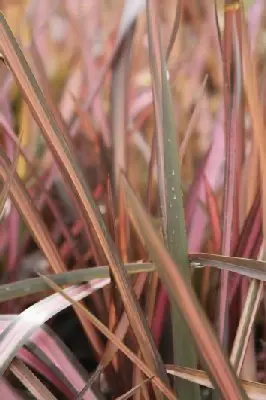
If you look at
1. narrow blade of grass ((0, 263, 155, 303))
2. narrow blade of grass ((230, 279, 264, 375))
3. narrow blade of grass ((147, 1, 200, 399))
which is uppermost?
narrow blade of grass ((147, 1, 200, 399))

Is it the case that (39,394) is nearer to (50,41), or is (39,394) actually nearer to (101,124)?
(101,124)

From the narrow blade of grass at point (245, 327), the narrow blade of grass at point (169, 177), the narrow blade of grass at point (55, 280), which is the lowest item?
the narrow blade of grass at point (245, 327)

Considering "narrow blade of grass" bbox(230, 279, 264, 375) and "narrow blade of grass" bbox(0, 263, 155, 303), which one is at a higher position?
"narrow blade of grass" bbox(0, 263, 155, 303)

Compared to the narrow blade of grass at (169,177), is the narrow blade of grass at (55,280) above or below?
below

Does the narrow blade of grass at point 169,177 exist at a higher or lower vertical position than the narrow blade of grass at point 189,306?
higher

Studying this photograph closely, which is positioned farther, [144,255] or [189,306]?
[144,255]

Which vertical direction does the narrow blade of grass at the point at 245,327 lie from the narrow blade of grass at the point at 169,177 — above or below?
below

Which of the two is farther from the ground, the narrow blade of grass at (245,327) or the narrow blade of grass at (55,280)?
the narrow blade of grass at (55,280)

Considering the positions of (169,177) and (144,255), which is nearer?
(169,177)
